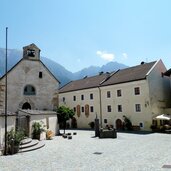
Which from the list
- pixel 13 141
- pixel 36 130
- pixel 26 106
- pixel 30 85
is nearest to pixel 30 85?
pixel 30 85

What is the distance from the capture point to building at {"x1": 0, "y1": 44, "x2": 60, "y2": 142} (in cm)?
3120

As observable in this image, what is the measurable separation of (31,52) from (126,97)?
1759 centimetres

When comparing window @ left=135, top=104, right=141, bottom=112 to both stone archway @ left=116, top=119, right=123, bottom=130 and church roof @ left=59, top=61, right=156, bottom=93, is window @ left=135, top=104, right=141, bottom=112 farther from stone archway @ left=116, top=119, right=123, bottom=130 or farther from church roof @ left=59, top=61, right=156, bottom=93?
church roof @ left=59, top=61, right=156, bottom=93

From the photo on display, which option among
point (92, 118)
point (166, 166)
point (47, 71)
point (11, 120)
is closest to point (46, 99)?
point (47, 71)

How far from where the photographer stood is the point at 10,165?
11.6 metres

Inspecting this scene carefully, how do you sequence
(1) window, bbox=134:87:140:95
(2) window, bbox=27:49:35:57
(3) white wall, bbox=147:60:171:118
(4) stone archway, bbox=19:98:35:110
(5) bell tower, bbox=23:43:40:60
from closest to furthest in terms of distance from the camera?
1. (4) stone archway, bbox=19:98:35:110
2. (5) bell tower, bbox=23:43:40:60
3. (2) window, bbox=27:49:35:57
4. (3) white wall, bbox=147:60:171:118
5. (1) window, bbox=134:87:140:95

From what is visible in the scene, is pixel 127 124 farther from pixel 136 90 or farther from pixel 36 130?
pixel 36 130

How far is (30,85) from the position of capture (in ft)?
108

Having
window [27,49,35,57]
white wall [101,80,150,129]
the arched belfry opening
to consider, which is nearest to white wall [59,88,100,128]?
white wall [101,80,150,129]

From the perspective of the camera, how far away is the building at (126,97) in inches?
1358

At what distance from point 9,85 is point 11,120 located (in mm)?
14826

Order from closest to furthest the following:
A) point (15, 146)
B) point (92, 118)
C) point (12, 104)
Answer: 1. point (15, 146)
2. point (12, 104)
3. point (92, 118)

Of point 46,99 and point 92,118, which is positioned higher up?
point 46,99

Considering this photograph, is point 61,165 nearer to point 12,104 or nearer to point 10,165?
point 10,165
